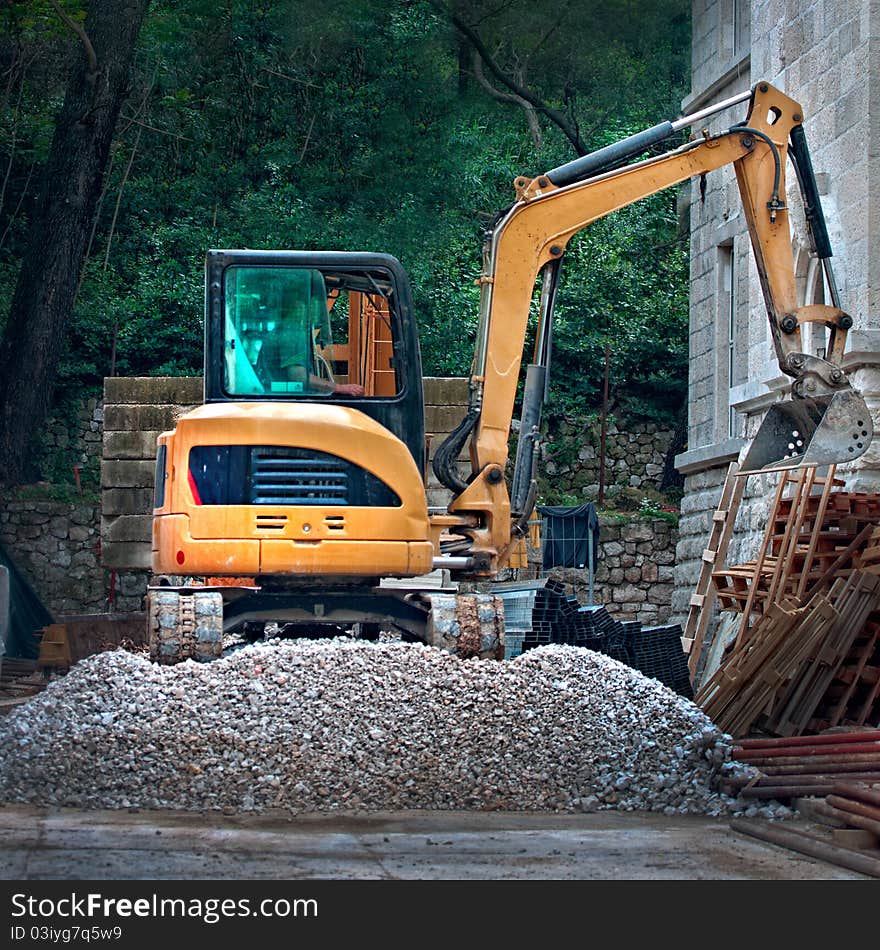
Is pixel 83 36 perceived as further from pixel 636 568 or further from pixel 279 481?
pixel 279 481

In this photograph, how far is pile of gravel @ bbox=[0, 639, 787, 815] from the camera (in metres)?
8.38

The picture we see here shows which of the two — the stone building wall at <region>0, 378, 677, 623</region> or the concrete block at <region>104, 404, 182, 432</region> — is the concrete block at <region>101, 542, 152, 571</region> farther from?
the concrete block at <region>104, 404, 182, 432</region>

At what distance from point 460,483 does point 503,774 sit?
2.42 m

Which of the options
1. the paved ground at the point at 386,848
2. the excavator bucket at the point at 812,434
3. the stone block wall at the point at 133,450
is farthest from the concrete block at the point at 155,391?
the paved ground at the point at 386,848

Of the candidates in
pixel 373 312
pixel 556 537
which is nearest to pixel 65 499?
pixel 556 537

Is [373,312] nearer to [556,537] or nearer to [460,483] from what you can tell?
[460,483]

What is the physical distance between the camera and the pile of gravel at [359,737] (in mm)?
8383

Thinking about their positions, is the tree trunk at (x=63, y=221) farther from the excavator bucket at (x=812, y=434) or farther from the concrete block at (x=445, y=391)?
the excavator bucket at (x=812, y=434)

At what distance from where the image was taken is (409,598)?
34.3 feet

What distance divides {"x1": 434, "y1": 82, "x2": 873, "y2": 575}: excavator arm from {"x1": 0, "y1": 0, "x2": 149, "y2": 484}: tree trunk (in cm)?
1256

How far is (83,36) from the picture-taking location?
21.1 metres

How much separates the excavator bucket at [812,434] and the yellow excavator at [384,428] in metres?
0.01

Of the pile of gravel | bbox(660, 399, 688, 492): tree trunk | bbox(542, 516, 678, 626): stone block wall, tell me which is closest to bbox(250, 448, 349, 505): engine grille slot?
the pile of gravel

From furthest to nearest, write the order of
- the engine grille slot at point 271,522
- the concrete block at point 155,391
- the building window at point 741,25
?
1. the concrete block at point 155,391
2. the building window at point 741,25
3. the engine grille slot at point 271,522
